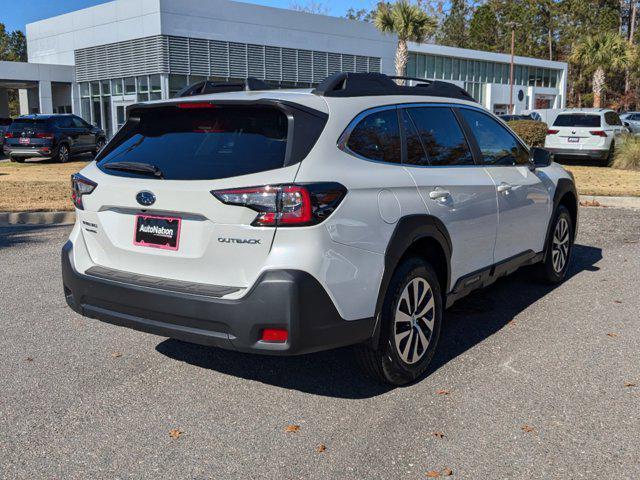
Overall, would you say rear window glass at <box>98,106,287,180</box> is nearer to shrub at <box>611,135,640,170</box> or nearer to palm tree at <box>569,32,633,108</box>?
shrub at <box>611,135,640,170</box>

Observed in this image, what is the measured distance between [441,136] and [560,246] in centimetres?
252

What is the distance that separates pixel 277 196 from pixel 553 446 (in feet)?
6.08

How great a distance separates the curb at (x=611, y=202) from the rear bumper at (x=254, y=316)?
9.90 metres

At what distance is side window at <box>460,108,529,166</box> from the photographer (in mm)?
5070

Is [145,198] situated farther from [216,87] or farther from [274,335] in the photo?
[216,87]

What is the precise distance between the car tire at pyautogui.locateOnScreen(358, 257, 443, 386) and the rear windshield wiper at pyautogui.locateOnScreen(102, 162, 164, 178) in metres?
1.43

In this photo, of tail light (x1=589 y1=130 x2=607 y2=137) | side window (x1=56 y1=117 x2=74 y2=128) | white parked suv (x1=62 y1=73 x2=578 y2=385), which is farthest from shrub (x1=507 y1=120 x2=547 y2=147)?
white parked suv (x1=62 y1=73 x2=578 y2=385)

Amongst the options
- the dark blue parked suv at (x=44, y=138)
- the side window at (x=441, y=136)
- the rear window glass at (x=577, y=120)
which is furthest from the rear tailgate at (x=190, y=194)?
the dark blue parked suv at (x=44, y=138)

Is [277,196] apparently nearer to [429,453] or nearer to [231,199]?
[231,199]

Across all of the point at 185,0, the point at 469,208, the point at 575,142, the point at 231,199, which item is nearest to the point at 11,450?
the point at 231,199

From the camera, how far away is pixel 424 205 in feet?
13.2

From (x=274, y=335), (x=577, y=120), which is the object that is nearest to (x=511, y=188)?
(x=274, y=335)

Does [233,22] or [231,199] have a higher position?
[233,22]

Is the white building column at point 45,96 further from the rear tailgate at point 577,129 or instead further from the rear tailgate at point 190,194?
the rear tailgate at point 190,194
